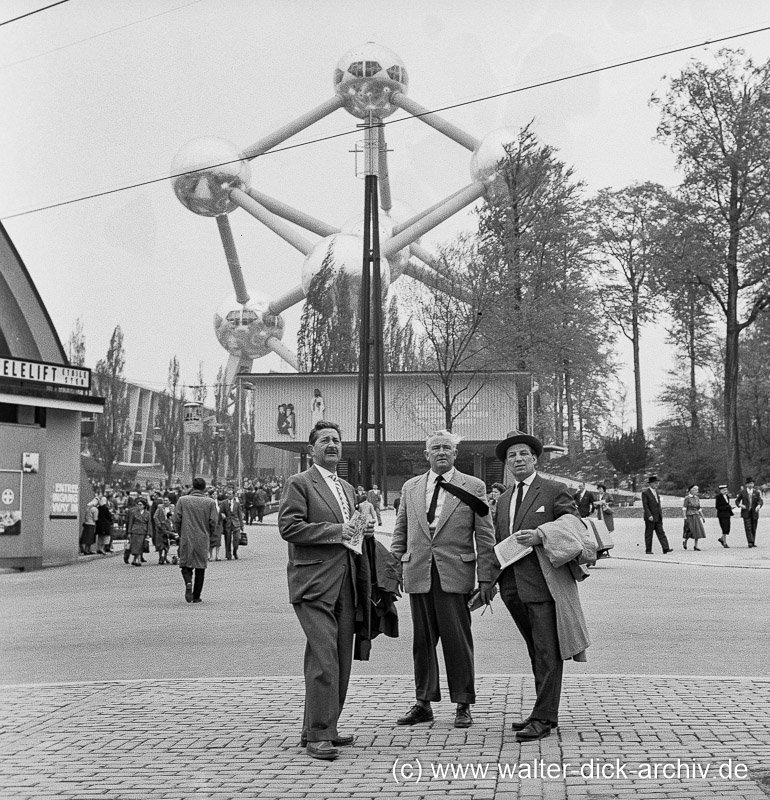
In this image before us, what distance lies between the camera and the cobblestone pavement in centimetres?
501

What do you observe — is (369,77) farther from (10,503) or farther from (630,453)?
(10,503)

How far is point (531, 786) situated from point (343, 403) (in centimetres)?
4696

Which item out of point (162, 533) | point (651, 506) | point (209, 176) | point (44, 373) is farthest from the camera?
point (209, 176)

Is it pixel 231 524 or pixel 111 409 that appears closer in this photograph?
pixel 231 524

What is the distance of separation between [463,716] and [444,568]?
2.81 feet

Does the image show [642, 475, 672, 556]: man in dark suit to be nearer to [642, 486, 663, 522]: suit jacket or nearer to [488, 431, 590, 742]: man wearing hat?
[642, 486, 663, 522]: suit jacket

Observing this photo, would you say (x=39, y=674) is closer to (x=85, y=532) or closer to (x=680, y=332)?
(x=85, y=532)

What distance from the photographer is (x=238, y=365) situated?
66188 millimetres

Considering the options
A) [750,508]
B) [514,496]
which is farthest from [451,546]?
[750,508]

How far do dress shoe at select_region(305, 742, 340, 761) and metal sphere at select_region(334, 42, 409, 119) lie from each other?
144 feet

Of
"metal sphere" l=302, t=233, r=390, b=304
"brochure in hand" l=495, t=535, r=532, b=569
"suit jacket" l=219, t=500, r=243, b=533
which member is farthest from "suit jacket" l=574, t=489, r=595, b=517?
"metal sphere" l=302, t=233, r=390, b=304

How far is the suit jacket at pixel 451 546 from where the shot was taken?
21.7 feet

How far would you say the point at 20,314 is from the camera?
2575 centimetres

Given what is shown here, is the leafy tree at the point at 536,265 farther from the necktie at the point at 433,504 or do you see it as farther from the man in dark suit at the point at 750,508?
the necktie at the point at 433,504
